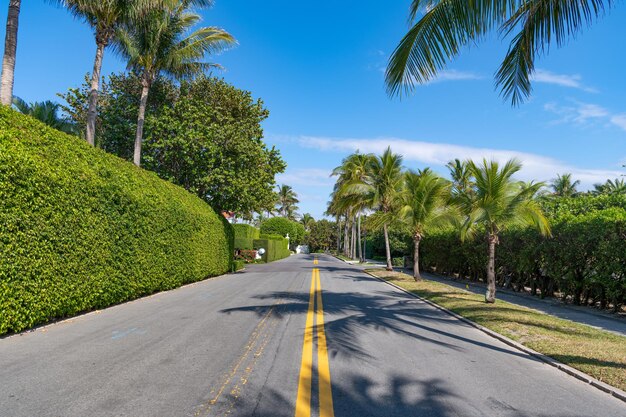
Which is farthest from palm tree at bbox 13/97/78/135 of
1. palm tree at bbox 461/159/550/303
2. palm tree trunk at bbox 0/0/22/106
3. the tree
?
palm tree at bbox 461/159/550/303

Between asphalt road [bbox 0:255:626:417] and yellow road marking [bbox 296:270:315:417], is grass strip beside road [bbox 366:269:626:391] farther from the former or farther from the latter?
yellow road marking [bbox 296:270:315:417]

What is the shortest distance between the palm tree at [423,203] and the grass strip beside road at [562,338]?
8.85 m

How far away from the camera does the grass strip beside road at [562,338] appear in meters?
5.44

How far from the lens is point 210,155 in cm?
2214

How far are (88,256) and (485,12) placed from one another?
8918 millimetres

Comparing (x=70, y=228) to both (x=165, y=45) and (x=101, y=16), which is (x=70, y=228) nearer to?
(x=101, y=16)

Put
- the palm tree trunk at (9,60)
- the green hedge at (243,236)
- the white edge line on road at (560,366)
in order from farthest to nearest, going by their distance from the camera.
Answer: the green hedge at (243,236), the palm tree trunk at (9,60), the white edge line on road at (560,366)

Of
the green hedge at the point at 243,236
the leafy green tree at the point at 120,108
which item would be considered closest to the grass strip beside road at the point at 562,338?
the leafy green tree at the point at 120,108

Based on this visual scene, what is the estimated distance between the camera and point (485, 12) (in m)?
5.07

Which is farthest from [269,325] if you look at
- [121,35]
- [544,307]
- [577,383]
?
[121,35]

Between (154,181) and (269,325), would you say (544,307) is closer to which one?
(269,325)

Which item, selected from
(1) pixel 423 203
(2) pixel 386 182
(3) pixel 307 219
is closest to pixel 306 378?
(1) pixel 423 203

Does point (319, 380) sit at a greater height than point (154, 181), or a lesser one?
lesser

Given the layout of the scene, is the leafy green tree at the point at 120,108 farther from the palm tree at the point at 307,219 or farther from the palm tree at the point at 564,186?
the palm tree at the point at 307,219
